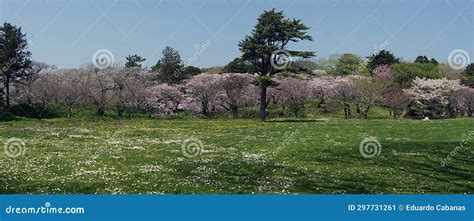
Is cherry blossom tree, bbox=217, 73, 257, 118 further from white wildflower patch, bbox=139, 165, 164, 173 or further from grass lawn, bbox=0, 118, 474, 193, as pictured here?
white wildflower patch, bbox=139, 165, 164, 173

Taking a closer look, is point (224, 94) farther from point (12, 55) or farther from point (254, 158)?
point (254, 158)

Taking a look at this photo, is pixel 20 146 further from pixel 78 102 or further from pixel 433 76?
pixel 433 76

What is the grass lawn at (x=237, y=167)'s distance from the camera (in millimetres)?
15953

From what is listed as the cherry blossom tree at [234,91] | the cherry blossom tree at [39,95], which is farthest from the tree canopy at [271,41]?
the cherry blossom tree at [39,95]

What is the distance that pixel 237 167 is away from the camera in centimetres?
1964

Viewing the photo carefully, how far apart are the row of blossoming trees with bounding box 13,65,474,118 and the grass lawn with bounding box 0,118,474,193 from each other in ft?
139

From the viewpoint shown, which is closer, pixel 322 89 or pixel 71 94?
pixel 71 94

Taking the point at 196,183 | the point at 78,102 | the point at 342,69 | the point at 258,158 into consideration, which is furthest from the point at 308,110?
the point at 196,183

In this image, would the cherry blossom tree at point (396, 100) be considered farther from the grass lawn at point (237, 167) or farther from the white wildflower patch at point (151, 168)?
the white wildflower patch at point (151, 168)

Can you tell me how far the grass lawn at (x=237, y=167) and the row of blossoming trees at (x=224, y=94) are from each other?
4245cm

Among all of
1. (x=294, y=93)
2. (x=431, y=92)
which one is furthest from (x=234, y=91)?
(x=431, y=92)

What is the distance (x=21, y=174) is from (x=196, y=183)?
6.75 m

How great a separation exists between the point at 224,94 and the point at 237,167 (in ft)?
191

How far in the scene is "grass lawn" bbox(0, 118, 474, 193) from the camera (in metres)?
16.0
